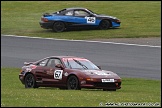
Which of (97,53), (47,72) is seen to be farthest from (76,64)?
(97,53)

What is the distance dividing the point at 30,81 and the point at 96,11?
2506 centimetres

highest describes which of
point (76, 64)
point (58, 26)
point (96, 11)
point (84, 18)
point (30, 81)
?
point (96, 11)

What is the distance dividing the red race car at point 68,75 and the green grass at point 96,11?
47.4 feet

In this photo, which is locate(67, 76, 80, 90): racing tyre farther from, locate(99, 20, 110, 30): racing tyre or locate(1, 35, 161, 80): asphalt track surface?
locate(99, 20, 110, 30): racing tyre

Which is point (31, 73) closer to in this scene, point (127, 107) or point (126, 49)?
point (127, 107)

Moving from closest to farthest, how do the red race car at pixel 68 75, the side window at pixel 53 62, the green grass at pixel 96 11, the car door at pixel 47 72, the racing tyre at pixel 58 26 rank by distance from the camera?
the red race car at pixel 68 75 → the car door at pixel 47 72 → the side window at pixel 53 62 → the green grass at pixel 96 11 → the racing tyre at pixel 58 26

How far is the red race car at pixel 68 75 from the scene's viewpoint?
17.9 meters

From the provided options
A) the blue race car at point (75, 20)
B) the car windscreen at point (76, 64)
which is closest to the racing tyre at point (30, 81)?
the car windscreen at point (76, 64)

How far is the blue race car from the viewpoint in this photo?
3569 cm

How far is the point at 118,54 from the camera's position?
1115 inches

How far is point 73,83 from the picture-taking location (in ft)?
59.5

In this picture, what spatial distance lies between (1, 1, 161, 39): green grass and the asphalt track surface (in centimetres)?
245

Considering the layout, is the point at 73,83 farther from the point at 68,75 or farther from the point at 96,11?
the point at 96,11

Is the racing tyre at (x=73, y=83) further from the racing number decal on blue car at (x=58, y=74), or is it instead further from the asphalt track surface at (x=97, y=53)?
the asphalt track surface at (x=97, y=53)
